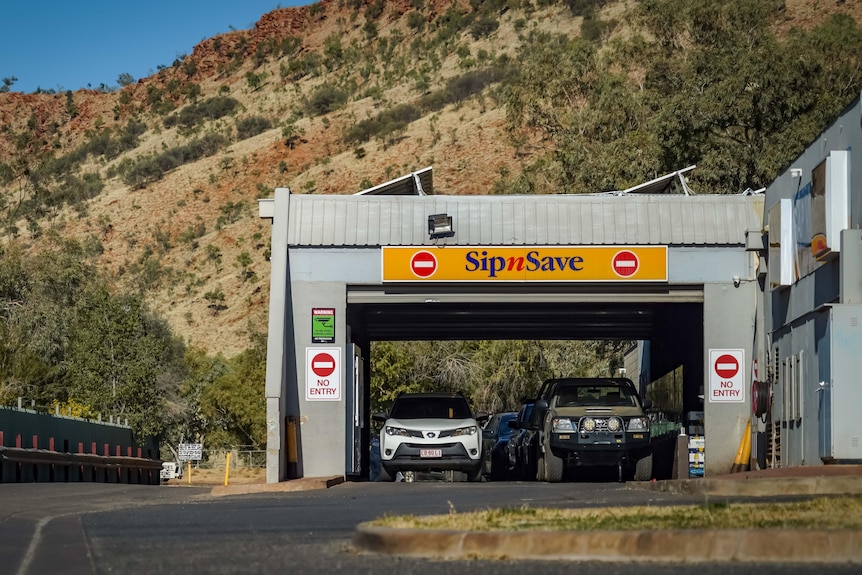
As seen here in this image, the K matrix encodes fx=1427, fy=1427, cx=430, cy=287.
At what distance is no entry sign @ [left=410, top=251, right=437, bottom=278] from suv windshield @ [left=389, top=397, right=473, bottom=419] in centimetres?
245

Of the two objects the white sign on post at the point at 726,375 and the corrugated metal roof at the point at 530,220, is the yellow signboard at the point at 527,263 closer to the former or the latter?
the corrugated metal roof at the point at 530,220

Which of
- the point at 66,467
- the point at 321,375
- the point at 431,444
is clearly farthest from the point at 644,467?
the point at 66,467

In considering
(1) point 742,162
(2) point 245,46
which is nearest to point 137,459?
(1) point 742,162

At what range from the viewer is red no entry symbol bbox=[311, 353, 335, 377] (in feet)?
A: 88.8

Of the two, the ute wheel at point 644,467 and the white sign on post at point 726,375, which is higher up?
the white sign on post at point 726,375

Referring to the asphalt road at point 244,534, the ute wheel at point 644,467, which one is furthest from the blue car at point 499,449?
the asphalt road at point 244,534

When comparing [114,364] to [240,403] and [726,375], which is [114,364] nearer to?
[240,403]

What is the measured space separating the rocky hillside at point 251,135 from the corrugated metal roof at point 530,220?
153ft

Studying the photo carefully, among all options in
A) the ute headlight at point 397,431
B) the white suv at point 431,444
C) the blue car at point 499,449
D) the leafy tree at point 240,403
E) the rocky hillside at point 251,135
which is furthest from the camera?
the rocky hillside at point 251,135

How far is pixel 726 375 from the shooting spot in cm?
2722

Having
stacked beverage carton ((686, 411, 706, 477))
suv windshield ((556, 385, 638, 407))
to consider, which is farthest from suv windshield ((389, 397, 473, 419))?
stacked beverage carton ((686, 411, 706, 477))

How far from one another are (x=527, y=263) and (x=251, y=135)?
9302 cm

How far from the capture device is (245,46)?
15038cm

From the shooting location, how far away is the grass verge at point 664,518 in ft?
31.5
